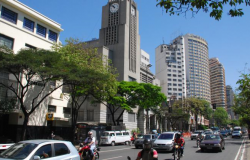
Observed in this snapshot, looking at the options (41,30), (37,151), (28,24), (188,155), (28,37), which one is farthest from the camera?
(41,30)

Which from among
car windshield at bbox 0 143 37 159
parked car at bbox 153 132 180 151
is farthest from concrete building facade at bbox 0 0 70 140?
car windshield at bbox 0 143 37 159

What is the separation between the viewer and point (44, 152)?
20.8 ft

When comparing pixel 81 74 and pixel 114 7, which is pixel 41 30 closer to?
pixel 81 74

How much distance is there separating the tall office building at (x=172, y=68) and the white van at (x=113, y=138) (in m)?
89.3

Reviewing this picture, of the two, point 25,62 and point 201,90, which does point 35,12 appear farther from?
point 201,90

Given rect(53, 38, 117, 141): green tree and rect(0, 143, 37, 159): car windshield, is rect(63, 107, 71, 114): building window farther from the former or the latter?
rect(0, 143, 37, 159): car windshield

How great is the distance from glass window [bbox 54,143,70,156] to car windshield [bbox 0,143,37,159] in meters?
0.71

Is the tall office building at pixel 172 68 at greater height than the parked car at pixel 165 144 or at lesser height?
greater

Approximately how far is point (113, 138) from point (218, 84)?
164950 mm

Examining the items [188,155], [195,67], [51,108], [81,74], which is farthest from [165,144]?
[195,67]

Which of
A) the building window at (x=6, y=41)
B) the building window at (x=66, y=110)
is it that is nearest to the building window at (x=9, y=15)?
the building window at (x=6, y=41)

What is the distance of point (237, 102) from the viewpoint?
1550 inches

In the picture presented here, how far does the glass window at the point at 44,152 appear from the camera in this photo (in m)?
6.19

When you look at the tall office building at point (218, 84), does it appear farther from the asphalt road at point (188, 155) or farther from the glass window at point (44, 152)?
the glass window at point (44, 152)
